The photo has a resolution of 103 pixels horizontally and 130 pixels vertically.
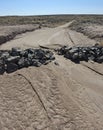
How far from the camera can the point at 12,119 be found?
27.1 ft

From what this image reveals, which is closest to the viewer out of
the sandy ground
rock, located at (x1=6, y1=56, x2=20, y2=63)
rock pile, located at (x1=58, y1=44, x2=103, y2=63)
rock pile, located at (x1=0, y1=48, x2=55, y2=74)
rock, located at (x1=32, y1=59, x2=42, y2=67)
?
the sandy ground

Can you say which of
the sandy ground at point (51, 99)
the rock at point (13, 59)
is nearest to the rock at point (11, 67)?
the rock at point (13, 59)

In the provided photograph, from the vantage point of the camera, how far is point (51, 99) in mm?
9383

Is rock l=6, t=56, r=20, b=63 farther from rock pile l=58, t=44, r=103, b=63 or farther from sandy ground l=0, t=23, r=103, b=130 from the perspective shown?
rock pile l=58, t=44, r=103, b=63

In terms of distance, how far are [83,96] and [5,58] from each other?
5.50 meters

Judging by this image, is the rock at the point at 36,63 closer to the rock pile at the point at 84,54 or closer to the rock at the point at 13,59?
the rock at the point at 13,59

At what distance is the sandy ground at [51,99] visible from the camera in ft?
26.2

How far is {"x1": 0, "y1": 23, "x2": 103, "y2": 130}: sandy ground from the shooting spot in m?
7.99

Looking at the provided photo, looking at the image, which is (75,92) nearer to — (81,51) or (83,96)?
(83,96)

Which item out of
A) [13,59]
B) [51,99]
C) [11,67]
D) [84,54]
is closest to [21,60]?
[13,59]

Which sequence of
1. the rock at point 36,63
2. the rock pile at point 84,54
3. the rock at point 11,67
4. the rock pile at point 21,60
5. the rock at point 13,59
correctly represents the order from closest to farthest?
1. the rock at point 11,67
2. the rock pile at point 21,60
3. the rock at point 13,59
4. the rock at point 36,63
5. the rock pile at point 84,54

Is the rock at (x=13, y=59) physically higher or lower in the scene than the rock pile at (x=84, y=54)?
higher

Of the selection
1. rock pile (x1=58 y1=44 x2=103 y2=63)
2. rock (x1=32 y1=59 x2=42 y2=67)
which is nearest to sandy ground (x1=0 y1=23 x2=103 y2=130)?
rock (x1=32 y1=59 x2=42 y2=67)

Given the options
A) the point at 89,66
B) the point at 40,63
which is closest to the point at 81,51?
the point at 89,66
